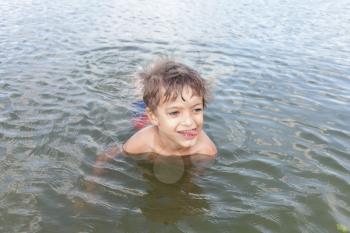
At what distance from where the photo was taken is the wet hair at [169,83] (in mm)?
4703

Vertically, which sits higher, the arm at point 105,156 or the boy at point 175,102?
the boy at point 175,102

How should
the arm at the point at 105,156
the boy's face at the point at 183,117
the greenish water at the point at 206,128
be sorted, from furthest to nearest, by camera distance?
the arm at the point at 105,156 < the boy's face at the point at 183,117 < the greenish water at the point at 206,128

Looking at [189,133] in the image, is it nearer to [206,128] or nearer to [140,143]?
[140,143]

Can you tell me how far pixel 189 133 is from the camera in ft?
15.7

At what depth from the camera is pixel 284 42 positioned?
464 inches

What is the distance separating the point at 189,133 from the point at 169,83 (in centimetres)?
60

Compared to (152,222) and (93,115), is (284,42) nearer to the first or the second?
(93,115)

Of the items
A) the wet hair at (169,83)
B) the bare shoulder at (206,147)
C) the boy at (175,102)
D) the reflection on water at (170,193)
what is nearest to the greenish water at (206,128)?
the reflection on water at (170,193)

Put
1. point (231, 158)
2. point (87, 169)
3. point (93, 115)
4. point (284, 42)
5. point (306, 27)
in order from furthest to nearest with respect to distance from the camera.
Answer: point (306, 27) → point (284, 42) → point (93, 115) → point (231, 158) → point (87, 169)

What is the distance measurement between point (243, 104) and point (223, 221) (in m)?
3.39

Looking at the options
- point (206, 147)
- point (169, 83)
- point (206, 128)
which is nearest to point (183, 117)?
point (169, 83)

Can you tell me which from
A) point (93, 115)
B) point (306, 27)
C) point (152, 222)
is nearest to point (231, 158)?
point (152, 222)

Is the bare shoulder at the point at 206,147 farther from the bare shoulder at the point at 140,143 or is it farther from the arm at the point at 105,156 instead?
the arm at the point at 105,156

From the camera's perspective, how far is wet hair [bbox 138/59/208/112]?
4.70 meters
